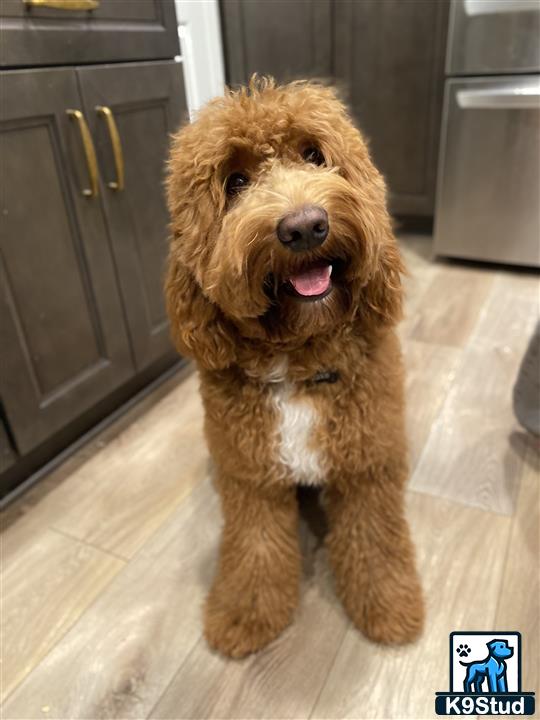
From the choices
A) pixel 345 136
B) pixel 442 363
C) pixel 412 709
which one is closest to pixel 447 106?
pixel 442 363

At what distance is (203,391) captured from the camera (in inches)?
41.2

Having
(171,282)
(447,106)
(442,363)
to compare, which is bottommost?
(442,363)

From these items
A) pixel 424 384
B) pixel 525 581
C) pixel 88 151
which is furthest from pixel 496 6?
pixel 525 581

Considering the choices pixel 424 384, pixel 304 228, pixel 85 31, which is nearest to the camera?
pixel 304 228

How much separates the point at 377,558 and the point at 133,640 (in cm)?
53

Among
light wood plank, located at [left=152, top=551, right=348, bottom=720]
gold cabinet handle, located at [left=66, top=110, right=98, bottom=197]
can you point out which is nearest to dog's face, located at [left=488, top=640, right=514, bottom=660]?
light wood plank, located at [left=152, top=551, right=348, bottom=720]

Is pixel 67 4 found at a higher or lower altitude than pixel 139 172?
higher

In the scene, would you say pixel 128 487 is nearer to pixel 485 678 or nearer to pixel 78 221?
pixel 78 221

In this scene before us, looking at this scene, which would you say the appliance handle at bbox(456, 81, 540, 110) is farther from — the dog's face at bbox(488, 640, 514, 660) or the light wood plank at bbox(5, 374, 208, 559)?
the dog's face at bbox(488, 640, 514, 660)

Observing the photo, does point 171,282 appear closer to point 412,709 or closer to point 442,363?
point 412,709

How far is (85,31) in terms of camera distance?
1.37m

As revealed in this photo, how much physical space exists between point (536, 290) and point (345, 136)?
1.82 m

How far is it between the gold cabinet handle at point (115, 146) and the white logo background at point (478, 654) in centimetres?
137

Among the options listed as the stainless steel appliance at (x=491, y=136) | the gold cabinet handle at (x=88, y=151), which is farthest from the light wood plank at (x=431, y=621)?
the stainless steel appliance at (x=491, y=136)
